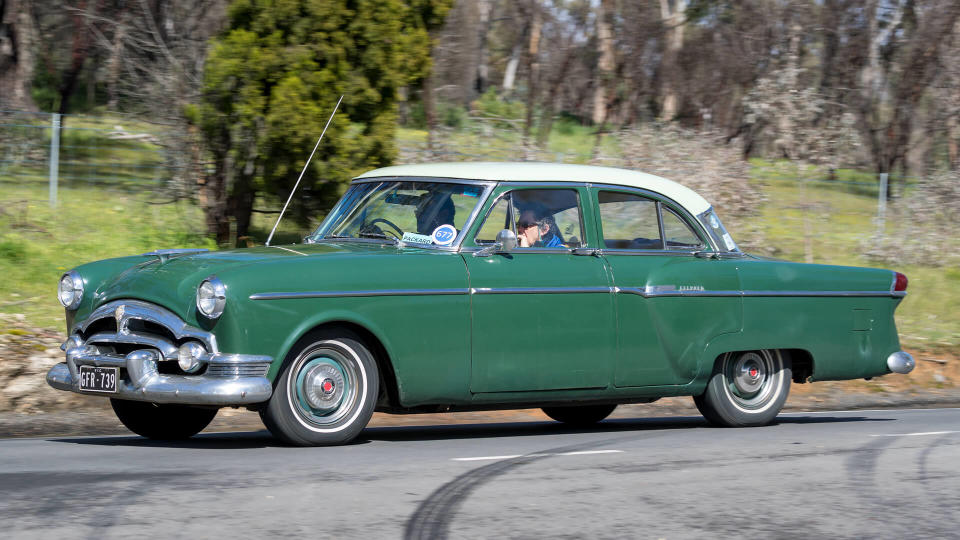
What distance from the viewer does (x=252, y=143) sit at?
15.0 metres

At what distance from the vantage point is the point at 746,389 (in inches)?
377

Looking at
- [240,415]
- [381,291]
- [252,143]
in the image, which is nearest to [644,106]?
[252,143]

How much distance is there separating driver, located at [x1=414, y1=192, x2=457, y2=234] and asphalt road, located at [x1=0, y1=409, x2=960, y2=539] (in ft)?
4.74

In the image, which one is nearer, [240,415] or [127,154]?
[240,415]

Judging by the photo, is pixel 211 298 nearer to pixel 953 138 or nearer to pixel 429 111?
pixel 429 111

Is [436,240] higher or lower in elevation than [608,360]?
higher

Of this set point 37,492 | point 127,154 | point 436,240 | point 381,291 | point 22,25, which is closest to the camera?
point 37,492

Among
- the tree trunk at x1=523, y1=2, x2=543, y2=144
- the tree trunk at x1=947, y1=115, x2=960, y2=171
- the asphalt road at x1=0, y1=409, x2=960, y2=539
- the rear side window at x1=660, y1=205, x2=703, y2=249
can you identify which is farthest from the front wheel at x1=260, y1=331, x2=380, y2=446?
the tree trunk at x1=947, y1=115, x2=960, y2=171

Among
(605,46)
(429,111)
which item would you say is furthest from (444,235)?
(605,46)

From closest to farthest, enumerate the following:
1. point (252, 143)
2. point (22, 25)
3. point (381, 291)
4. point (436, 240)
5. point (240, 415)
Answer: point (381, 291) < point (436, 240) < point (240, 415) < point (252, 143) < point (22, 25)

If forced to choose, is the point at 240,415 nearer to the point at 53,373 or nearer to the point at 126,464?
the point at 53,373

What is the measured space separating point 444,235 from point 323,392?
1408 millimetres

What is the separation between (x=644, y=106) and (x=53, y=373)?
83.3 feet

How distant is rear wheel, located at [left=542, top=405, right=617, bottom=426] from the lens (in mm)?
10101
